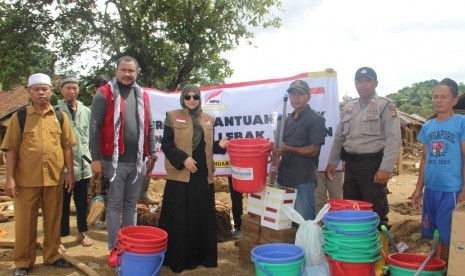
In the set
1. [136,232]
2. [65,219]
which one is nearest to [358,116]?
[136,232]

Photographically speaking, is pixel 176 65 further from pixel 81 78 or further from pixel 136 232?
pixel 136 232

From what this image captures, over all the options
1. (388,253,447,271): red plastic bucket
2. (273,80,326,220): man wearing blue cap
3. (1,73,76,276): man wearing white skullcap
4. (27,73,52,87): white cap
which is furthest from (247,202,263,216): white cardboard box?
(27,73,52,87): white cap

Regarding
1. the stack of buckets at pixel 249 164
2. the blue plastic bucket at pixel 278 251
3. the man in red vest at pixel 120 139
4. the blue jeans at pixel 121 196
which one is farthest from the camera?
the blue jeans at pixel 121 196

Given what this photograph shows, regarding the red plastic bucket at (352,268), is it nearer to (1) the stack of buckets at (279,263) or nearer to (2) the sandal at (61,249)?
(1) the stack of buckets at (279,263)

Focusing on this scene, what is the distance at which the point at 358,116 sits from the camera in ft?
13.9

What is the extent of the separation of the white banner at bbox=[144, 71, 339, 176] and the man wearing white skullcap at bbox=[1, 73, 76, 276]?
191cm

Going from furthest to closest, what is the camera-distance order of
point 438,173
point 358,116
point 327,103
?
point 327,103 → point 358,116 → point 438,173

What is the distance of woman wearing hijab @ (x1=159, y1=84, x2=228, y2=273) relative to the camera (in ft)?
13.5

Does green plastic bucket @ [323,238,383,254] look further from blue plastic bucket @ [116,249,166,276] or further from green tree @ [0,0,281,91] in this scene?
green tree @ [0,0,281,91]

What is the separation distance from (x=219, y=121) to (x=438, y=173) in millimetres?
3018

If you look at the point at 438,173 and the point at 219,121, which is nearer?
the point at 438,173

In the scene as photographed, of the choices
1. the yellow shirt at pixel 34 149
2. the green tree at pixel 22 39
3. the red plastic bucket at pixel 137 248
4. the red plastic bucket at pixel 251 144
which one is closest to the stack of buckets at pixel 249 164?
the red plastic bucket at pixel 251 144

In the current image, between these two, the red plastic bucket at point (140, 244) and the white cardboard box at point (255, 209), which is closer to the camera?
the red plastic bucket at point (140, 244)

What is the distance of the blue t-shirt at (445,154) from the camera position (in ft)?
12.1
